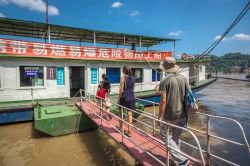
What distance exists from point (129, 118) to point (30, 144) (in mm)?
4039

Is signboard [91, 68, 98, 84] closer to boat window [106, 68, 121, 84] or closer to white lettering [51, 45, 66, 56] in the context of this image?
boat window [106, 68, 121, 84]

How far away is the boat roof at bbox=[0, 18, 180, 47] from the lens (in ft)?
37.3

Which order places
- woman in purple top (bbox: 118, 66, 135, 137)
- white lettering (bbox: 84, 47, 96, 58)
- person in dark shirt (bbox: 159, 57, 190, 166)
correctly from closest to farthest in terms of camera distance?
person in dark shirt (bbox: 159, 57, 190, 166), woman in purple top (bbox: 118, 66, 135, 137), white lettering (bbox: 84, 47, 96, 58)

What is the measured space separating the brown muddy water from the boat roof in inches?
225

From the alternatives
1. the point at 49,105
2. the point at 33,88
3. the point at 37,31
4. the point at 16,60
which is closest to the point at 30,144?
the point at 49,105

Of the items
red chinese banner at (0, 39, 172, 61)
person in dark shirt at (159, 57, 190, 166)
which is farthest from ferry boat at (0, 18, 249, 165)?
person in dark shirt at (159, 57, 190, 166)

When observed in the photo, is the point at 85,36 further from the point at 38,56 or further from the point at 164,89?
the point at 164,89

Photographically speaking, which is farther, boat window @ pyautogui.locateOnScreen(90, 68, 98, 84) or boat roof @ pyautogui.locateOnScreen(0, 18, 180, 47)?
boat window @ pyautogui.locateOnScreen(90, 68, 98, 84)

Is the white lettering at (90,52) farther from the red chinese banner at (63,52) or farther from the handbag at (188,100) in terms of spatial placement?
the handbag at (188,100)

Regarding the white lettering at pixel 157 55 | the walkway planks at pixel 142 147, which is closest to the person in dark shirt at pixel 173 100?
the walkway planks at pixel 142 147

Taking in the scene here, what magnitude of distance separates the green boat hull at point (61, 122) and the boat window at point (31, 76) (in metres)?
2.80

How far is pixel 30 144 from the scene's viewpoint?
738 cm

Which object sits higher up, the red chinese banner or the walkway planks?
the red chinese banner

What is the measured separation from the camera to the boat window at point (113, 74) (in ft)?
41.4
